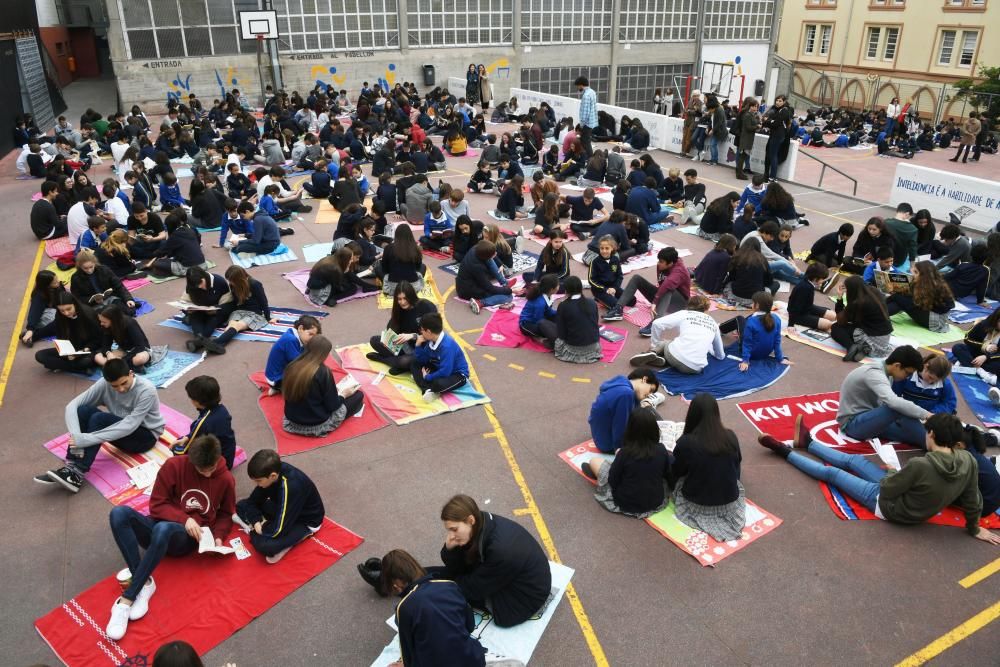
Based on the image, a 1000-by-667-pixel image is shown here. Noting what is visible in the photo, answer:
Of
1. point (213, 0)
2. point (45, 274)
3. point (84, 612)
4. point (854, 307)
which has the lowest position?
point (84, 612)

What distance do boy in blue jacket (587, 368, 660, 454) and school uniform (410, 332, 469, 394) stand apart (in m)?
2.04

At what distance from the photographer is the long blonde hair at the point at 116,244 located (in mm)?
12312

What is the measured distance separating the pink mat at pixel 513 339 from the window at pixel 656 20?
34.3 metres

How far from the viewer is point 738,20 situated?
44.0 metres

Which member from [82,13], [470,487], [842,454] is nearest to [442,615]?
[470,487]

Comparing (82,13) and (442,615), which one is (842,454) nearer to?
(442,615)

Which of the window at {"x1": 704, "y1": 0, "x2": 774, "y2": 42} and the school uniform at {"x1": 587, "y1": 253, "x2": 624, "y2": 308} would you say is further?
the window at {"x1": 704, "y1": 0, "x2": 774, "y2": 42}

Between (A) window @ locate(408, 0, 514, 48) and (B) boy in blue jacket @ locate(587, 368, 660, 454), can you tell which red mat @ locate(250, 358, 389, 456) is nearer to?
(B) boy in blue jacket @ locate(587, 368, 660, 454)

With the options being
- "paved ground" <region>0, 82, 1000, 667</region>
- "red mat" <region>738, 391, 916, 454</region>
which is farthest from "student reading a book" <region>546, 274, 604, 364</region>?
"red mat" <region>738, 391, 916, 454</region>

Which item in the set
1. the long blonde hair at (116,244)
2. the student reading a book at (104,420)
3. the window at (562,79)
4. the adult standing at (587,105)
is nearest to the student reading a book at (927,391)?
the student reading a book at (104,420)

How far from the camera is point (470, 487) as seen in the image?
23.8 ft

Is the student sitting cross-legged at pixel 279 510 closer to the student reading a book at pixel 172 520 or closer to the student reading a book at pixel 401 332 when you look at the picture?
the student reading a book at pixel 172 520

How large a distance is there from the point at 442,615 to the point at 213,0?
3354 cm

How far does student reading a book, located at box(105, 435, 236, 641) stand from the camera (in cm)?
567
